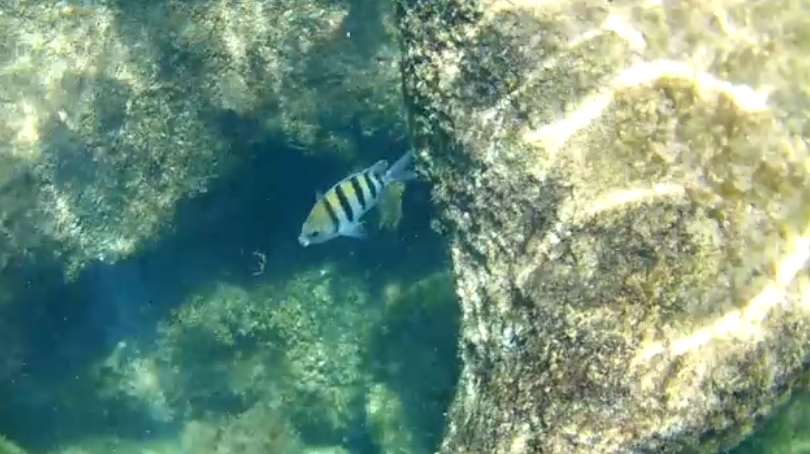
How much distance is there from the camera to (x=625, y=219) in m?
2.40

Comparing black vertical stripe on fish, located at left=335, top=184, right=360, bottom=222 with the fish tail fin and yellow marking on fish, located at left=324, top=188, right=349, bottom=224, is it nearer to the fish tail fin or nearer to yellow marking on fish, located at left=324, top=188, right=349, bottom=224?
yellow marking on fish, located at left=324, top=188, right=349, bottom=224

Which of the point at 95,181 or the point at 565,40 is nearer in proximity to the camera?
the point at 565,40

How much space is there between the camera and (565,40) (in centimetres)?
261

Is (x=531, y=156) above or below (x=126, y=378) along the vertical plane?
below

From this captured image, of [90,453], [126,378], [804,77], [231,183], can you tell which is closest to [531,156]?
[804,77]

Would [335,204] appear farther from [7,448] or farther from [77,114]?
[7,448]

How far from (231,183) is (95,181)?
0.96m

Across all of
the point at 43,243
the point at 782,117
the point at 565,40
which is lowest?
the point at 782,117

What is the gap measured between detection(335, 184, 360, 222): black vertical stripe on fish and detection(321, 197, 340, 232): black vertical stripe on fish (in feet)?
0.22

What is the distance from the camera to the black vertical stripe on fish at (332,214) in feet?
14.4

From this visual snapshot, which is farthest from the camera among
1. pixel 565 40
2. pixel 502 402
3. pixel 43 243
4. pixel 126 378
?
A: pixel 126 378

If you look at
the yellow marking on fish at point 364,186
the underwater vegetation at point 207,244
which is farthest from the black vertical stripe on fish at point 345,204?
the underwater vegetation at point 207,244

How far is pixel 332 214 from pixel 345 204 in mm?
113

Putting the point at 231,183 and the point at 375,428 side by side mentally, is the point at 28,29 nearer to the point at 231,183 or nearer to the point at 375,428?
the point at 231,183
